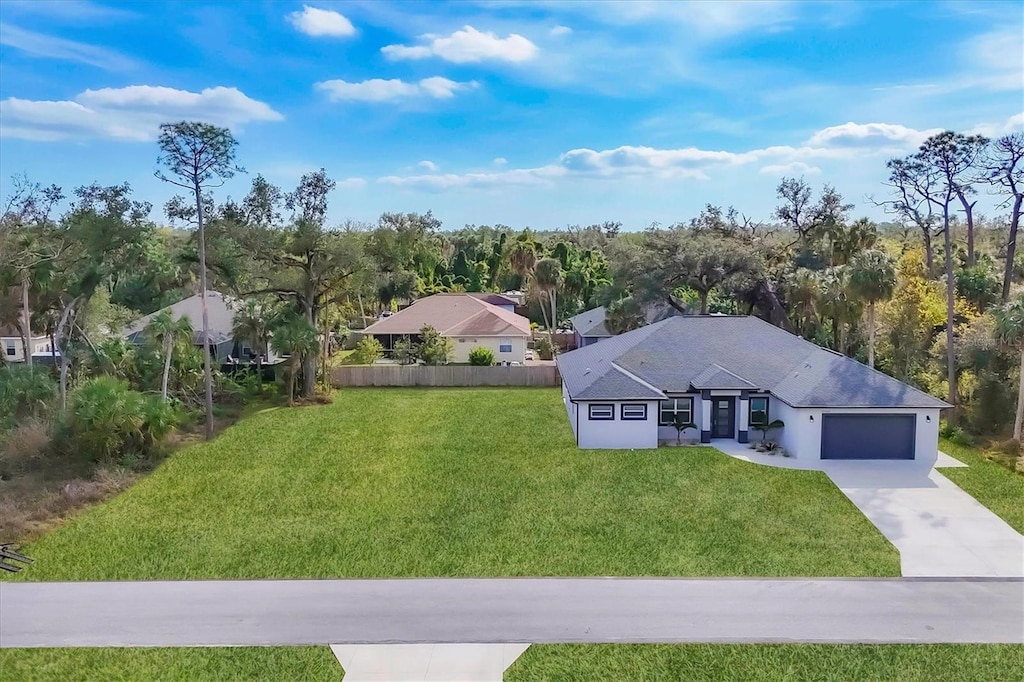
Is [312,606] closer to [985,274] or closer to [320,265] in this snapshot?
[320,265]

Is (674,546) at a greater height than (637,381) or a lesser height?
lesser

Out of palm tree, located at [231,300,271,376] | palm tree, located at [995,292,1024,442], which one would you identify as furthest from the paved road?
palm tree, located at [231,300,271,376]

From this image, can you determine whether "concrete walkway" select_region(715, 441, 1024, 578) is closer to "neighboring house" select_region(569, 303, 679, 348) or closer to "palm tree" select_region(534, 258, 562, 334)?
"neighboring house" select_region(569, 303, 679, 348)

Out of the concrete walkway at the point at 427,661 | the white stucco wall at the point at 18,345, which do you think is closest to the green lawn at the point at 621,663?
the concrete walkway at the point at 427,661

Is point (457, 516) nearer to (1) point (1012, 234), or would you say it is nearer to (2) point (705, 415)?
(2) point (705, 415)

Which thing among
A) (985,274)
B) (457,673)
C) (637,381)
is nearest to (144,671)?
(457,673)

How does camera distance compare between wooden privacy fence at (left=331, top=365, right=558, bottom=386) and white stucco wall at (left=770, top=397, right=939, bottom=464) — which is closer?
white stucco wall at (left=770, top=397, right=939, bottom=464)
